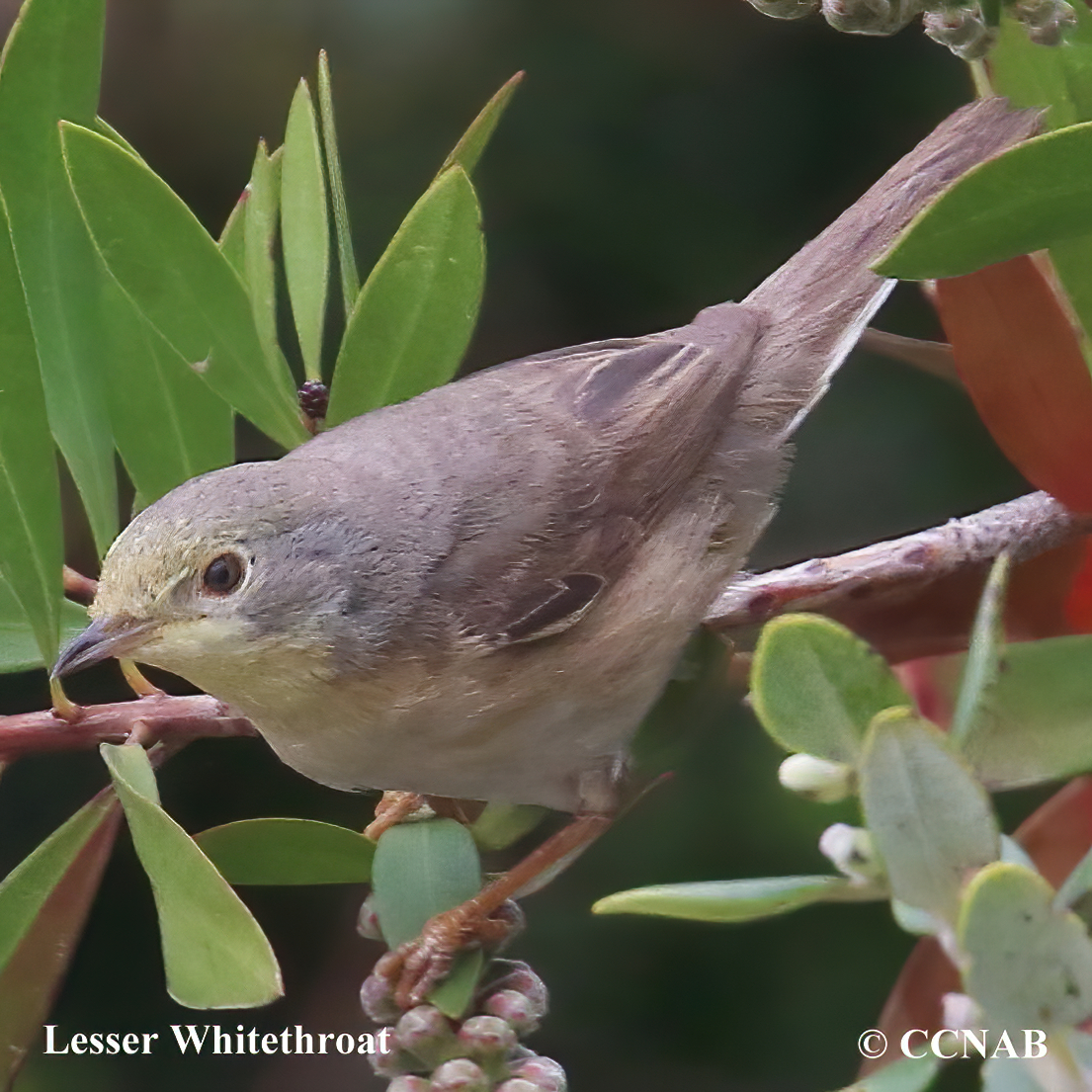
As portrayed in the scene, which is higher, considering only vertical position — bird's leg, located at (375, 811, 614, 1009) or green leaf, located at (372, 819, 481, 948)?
green leaf, located at (372, 819, 481, 948)

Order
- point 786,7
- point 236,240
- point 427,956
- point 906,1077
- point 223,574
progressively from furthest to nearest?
point 236,240 → point 223,574 → point 427,956 → point 786,7 → point 906,1077

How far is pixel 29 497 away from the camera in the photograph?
1729 mm

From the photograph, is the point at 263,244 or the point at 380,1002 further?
the point at 263,244

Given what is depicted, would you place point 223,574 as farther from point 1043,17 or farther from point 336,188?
point 1043,17

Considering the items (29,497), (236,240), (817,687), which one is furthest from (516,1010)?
(236,240)

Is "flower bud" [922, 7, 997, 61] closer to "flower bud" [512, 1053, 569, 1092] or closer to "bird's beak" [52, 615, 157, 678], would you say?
"flower bud" [512, 1053, 569, 1092]

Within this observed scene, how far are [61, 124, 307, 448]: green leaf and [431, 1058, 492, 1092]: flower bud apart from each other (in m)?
0.96

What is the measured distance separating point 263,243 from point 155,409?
30 cm

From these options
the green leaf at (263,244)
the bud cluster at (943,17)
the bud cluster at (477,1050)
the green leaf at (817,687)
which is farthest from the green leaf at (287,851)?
the bud cluster at (943,17)

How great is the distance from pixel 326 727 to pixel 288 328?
180cm

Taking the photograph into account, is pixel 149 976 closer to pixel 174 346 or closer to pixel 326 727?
pixel 326 727

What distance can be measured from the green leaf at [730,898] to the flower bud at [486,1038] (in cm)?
26

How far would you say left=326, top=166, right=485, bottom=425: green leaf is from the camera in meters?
1.83

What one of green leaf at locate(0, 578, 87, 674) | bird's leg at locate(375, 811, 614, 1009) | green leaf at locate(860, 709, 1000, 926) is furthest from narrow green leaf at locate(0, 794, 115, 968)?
green leaf at locate(860, 709, 1000, 926)
